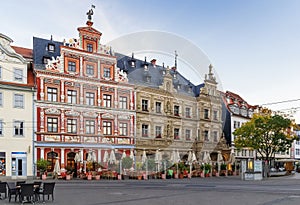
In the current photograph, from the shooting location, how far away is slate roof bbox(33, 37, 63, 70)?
36531 millimetres

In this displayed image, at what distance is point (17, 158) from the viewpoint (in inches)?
1348

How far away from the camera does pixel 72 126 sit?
3753cm

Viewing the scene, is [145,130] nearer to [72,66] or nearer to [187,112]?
[187,112]

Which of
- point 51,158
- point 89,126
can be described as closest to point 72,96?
point 89,126

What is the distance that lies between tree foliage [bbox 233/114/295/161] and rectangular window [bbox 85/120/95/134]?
1750cm

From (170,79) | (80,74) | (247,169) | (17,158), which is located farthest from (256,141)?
(17,158)

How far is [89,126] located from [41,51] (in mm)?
9609

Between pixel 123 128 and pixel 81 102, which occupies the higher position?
pixel 81 102

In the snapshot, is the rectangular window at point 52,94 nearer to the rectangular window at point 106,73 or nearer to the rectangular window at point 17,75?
the rectangular window at point 17,75

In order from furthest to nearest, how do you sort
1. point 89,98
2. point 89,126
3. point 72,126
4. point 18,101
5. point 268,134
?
point 268,134
point 89,98
point 89,126
point 72,126
point 18,101

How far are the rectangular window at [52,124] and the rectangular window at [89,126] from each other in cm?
326

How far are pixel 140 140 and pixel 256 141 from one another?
44.0 feet

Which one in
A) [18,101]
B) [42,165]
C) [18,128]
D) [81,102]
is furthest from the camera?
[81,102]

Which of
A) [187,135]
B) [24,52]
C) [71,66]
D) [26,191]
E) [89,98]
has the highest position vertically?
[24,52]
